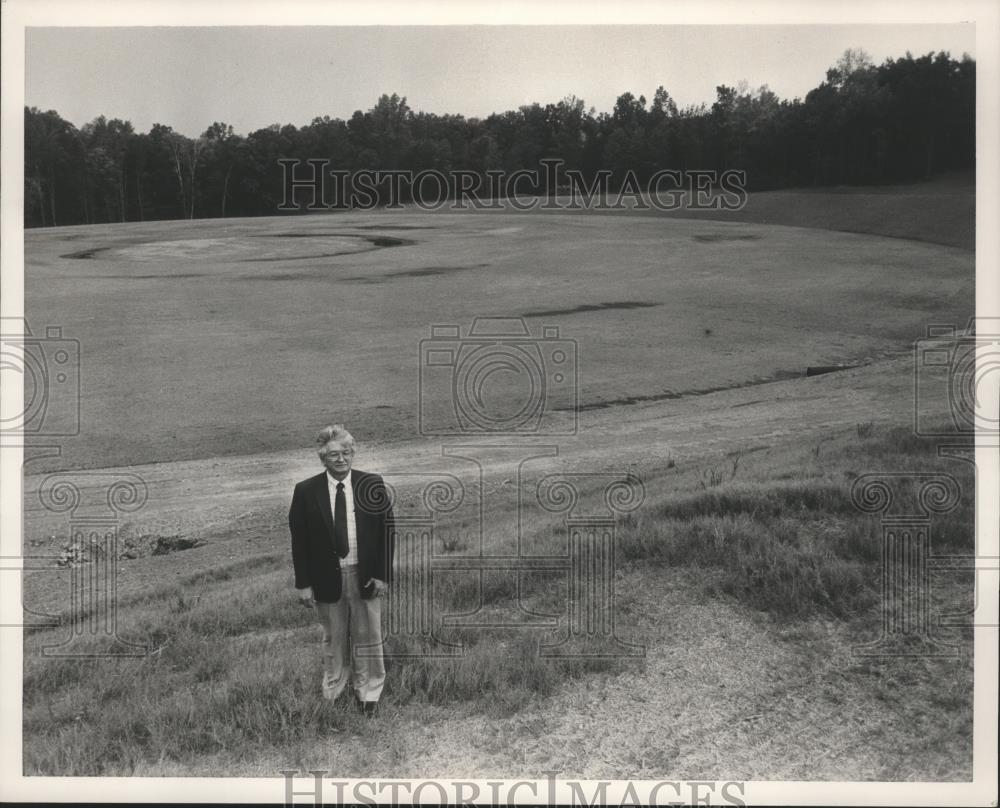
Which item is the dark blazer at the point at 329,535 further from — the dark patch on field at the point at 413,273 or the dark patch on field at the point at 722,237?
the dark patch on field at the point at 722,237

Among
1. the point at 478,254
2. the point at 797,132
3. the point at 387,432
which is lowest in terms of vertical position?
the point at 387,432

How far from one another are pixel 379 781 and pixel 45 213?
4353 mm

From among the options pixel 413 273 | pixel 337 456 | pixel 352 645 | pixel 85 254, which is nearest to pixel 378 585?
pixel 352 645

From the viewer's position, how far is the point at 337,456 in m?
4.82

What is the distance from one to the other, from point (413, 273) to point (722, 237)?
7.79ft

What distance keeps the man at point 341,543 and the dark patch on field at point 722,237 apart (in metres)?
3.18

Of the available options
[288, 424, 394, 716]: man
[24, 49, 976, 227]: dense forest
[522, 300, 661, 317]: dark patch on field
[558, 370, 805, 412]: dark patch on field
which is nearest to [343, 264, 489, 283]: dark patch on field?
[522, 300, 661, 317]: dark patch on field

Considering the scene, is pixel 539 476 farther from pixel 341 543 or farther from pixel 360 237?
pixel 360 237

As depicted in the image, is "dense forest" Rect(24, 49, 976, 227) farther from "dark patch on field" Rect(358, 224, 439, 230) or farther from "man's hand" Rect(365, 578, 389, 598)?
"man's hand" Rect(365, 578, 389, 598)

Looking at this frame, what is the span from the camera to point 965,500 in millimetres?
5844

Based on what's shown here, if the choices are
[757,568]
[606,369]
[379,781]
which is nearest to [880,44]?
[606,369]

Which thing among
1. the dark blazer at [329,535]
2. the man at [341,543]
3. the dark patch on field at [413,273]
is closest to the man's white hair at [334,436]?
the man at [341,543]

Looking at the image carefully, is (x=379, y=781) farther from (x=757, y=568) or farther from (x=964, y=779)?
(x=964, y=779)

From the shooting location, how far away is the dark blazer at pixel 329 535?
194 inches
